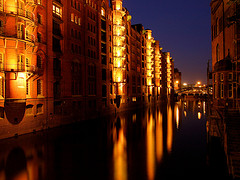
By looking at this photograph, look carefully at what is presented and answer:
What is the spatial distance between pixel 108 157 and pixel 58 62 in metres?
23.5

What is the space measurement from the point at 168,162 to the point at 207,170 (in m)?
3.25

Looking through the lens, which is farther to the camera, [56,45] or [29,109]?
[56,45]

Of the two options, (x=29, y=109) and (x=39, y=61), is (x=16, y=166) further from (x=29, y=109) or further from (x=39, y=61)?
(x=39, y=61)

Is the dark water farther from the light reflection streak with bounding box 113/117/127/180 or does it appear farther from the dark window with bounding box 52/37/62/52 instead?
the dark window with bounding box 52/37/62/52

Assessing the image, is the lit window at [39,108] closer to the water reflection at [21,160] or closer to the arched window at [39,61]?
the arched window at [39,61]

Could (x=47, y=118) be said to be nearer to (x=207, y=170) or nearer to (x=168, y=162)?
(x=168, y=162)

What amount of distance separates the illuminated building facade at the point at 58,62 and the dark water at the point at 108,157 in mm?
5501

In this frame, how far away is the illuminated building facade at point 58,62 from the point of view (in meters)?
25.8

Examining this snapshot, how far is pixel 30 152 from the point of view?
2031 centimetres

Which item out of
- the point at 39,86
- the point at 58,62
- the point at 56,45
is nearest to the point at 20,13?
the point at 56,45

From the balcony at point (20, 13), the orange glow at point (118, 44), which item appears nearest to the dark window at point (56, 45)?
the balcony at point (20, 13)

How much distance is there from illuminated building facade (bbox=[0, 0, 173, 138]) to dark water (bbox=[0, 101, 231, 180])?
18.0 ft

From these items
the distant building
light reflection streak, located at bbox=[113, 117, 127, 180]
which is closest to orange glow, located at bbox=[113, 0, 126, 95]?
light reflection streak, located at bbox=[113, 117, 127, 180]

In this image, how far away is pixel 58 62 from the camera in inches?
1453
